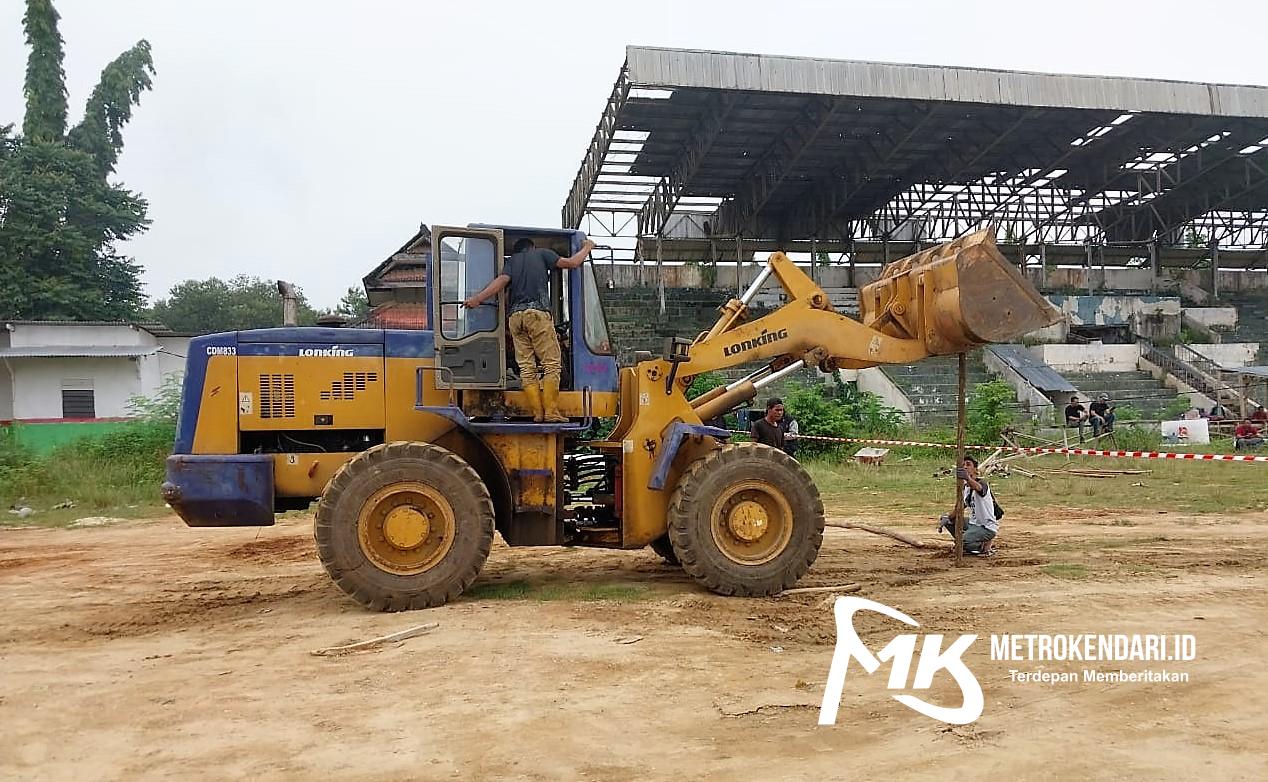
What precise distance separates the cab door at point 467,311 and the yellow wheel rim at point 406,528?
0.87m

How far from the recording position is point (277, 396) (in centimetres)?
718

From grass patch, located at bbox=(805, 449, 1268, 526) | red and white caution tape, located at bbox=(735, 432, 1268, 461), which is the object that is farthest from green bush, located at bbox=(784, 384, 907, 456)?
red and white caution tape, located at bbox=(735, 432, 1268, 461)

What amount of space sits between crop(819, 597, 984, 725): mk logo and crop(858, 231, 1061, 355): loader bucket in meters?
2.39

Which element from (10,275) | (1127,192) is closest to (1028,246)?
(1127,192)

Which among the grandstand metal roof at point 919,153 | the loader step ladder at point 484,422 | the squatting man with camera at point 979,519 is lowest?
the squatting man with camera at point 979,519

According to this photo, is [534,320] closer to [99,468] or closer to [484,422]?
[484,422]

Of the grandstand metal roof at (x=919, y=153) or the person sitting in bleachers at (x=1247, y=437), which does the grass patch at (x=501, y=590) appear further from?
the person sitting in bleachers at (x=1247, y=437)

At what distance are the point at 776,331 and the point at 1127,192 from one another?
3318 centimetres

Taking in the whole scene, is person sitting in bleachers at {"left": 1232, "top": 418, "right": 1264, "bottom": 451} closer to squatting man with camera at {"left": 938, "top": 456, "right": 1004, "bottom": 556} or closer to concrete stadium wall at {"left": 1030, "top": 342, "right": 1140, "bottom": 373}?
concrete stadium wall at {"left": 1030, "top": 342, "right": 1140, "bottom": 373}

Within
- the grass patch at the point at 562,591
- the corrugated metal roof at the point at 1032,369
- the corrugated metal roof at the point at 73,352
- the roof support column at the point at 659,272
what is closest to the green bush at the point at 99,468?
the corrugated metal roof at the point at 73,352

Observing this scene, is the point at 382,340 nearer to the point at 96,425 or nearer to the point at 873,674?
the point at 873,674

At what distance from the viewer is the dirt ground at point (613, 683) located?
4109 millimetres

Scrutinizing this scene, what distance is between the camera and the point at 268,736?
446cm

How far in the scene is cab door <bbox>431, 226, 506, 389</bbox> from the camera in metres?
7.16
